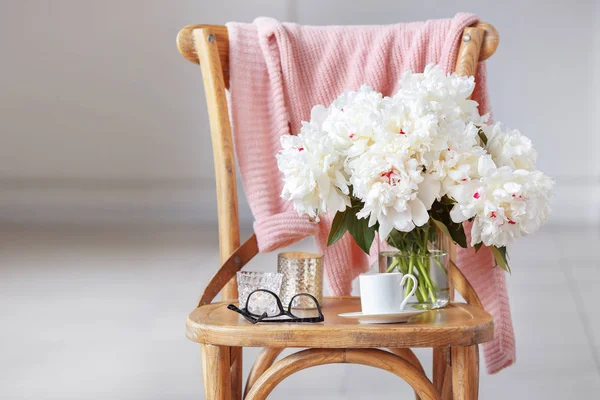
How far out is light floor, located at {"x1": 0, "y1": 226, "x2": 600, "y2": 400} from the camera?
5.53 feet

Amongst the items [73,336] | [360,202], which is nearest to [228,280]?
[360,202]

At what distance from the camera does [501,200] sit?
0.85 m

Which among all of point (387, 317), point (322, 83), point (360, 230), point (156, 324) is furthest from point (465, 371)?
point (156, 324)

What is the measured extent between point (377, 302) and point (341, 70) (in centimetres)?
51

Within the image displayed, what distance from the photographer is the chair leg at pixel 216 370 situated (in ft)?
2.81

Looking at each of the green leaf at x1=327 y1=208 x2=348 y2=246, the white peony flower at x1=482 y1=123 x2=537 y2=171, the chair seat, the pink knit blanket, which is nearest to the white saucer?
the chair seat

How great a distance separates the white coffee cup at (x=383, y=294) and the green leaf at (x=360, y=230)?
0.15 feet

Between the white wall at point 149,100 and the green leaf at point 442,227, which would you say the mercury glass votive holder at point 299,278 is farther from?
the white wall at point 149,100

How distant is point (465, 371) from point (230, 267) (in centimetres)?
42

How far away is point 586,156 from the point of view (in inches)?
157

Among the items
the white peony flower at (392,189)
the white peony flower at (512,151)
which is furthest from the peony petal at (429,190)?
the white peony flower at (512,151)

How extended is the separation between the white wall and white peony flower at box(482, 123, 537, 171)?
3124mm

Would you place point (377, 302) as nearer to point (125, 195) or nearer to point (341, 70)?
point (341, 70)

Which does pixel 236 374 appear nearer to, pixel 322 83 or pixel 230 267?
pixel 230 267
